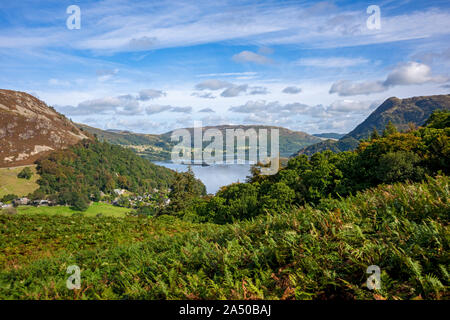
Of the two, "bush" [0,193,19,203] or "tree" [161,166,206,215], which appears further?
"bush" [0,193,19,203]

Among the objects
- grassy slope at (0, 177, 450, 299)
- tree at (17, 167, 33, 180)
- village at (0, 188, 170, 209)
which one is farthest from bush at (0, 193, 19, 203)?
grassy slope at (0, 177, 450, 299)

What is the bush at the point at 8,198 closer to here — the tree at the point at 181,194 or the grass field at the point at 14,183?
the grass field at the point at 14,183

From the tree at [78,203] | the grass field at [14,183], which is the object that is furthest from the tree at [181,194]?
the grass field at [14,183]

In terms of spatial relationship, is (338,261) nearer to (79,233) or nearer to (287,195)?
(79,233)

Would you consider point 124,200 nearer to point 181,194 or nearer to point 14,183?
point 14,183

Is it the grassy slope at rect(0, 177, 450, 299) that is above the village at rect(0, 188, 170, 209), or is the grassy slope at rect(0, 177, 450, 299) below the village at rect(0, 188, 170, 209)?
above

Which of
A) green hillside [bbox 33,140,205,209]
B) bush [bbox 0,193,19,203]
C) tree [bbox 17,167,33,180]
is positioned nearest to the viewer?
bush [bbox 0,193,19,203]

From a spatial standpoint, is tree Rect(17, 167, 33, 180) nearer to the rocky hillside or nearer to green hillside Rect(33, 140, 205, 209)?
green hillside Rect(33, 140, 205, 209)

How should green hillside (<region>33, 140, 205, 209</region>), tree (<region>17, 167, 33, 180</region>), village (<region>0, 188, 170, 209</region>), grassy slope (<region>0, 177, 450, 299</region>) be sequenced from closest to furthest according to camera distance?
1. grassy slope (<region>0, 177, 450, 299</region>)
2. village (<region>0, 188, 170, 209</region>)
3. green hillside (<region>33, 140, 205, 209</region>)
4. tree (<region>17, 167, 33, 180</region>)

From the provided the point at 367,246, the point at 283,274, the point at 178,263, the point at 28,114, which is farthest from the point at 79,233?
the point at 28,114
